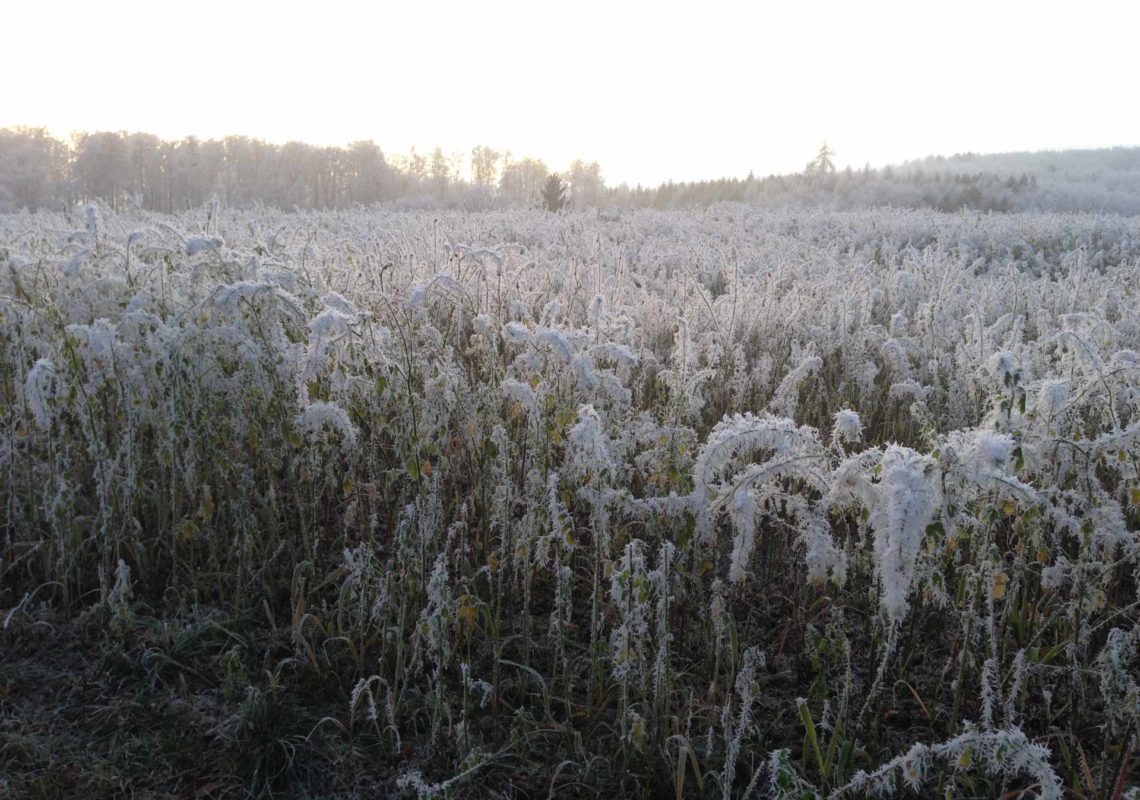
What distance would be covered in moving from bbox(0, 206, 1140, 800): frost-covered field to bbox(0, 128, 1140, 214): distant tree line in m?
28.8

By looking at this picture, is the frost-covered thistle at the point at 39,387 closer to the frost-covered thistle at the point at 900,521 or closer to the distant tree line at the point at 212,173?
the frost-covered thistle at the point at 900,521

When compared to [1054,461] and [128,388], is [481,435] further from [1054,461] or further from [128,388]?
[1054,461]

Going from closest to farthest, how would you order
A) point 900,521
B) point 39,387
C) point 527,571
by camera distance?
point 900,521
point 527,571
point 39,387

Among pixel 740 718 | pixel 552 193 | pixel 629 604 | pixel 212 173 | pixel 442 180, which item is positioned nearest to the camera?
pixel 740 718

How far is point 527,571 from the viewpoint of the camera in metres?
2.44

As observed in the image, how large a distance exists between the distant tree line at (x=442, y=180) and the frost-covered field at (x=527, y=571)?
28752mm

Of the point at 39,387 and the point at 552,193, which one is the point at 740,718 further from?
the point at 552,193

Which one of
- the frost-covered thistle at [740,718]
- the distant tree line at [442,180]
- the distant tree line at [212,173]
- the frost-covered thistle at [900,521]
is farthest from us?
the distant tree line at [212,173]

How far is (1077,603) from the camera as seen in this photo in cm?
219

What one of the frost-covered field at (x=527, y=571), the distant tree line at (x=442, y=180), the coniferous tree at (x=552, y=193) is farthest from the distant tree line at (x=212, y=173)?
the frost-covered field at (x=527, y=571)

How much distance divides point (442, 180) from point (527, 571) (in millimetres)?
66866

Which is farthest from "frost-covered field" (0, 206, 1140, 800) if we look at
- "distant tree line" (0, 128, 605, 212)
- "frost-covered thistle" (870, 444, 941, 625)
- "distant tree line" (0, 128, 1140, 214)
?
"distant tree line" (0, 128, 605, 212)

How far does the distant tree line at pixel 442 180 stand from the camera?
30.5 m

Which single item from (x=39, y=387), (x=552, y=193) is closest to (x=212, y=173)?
(x=552, y=193)
